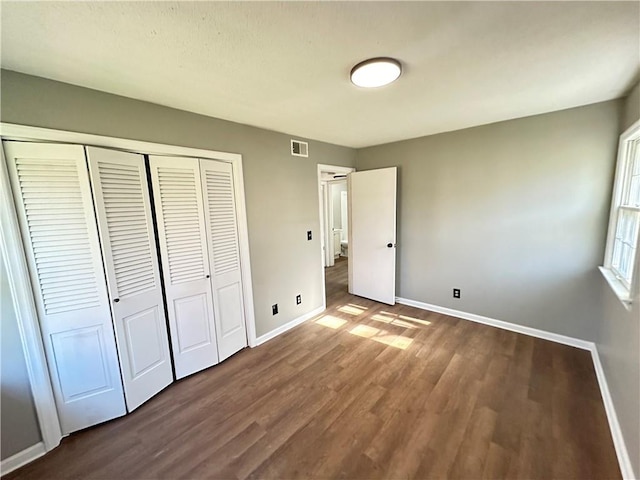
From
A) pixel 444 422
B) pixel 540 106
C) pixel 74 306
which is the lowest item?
pixel 444 422

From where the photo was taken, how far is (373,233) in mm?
3809

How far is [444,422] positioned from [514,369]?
1.02m

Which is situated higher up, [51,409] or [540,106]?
[540,106]

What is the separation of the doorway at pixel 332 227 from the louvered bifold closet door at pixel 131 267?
2015 millimetres

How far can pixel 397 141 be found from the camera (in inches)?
140

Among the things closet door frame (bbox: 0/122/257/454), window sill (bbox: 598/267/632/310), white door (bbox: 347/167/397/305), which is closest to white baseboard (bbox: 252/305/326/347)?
white door (bbox: 347/167/397/305)

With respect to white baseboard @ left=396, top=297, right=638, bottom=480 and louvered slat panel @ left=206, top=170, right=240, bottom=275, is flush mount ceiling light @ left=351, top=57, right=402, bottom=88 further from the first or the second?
white baseboard @ left=396, top=297, right=638, bottom=480

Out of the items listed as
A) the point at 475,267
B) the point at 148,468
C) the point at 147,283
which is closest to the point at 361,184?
the point at 475,267

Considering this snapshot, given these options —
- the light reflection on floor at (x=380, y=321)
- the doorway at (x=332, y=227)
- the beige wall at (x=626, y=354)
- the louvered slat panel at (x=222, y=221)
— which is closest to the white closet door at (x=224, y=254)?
the louvered slat panel at (x=222, y=221)

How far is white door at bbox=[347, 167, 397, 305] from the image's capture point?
11.8ft

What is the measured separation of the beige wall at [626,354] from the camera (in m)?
1.39

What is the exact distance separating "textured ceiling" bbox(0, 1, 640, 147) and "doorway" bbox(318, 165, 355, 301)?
1708mm

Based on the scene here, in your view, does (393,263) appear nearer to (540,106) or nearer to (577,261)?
(577,261)

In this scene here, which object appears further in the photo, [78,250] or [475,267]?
[475,267]
